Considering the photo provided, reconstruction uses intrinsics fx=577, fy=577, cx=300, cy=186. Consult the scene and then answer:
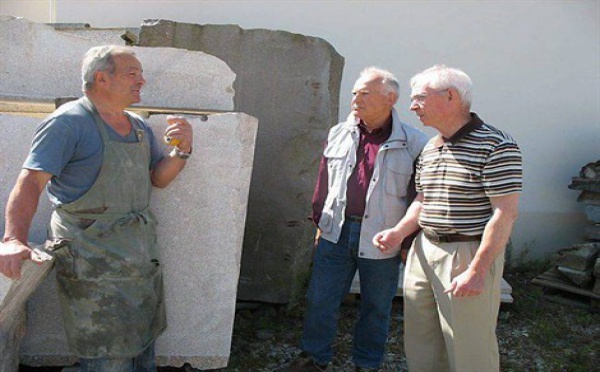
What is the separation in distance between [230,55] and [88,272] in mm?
2032

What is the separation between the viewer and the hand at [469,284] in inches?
87.3

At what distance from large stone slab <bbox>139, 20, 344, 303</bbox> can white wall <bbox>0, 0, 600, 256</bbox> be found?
3.55 ft

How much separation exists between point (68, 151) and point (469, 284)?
162cm

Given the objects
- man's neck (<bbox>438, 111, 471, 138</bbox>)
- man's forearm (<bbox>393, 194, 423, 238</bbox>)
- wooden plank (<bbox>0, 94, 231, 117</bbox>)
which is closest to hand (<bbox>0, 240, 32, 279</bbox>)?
wooden plank (<bbox>0, 94, 231, 117</bbox>)

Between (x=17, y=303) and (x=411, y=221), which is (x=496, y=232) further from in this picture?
(x=17, y=303)

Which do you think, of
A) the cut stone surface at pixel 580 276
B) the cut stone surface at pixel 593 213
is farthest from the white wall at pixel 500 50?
the cut stone surface at pixel 580 276

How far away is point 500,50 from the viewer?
16.7 ft

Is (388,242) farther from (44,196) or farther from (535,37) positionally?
(535,37)

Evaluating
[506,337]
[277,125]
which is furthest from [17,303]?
[506,337]

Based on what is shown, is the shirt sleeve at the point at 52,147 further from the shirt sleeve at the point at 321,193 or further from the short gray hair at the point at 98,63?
the shirt sleeve at the point at 321,193

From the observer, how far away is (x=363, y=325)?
3.02 metres

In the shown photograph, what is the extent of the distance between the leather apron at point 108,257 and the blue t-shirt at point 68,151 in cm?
3

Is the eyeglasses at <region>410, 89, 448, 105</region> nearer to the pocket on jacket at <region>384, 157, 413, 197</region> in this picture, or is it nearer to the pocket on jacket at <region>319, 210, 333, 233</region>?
the pocket on jacket at <region>384, 157, 413, 197</region>

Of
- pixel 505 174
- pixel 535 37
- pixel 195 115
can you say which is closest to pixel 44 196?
pixel 195 115
